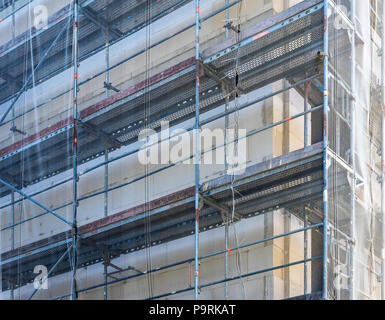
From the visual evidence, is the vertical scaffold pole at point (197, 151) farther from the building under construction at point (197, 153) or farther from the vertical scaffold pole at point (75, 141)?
the vertical scaffold pole at point (75, 141)

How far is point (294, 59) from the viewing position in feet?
36.4

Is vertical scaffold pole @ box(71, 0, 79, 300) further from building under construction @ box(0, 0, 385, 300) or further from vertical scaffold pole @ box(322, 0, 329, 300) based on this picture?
vertical scaffold pole @ box(322, 0, 329, 300)

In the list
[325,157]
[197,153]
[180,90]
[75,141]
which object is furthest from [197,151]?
[75,141]

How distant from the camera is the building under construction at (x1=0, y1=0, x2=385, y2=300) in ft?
34.7

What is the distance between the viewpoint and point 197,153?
36.2ft

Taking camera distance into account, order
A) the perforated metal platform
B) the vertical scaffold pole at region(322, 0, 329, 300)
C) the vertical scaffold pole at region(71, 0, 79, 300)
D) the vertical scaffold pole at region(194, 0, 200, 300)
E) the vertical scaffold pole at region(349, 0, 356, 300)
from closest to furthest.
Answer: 1. the vertical scaffold pole at region(322, 0, 329, 300)
2. the vertical scaffold pole at region(349, 0, 356, 300)
3. the vertical scaffold pole at region(194, 0, 200, 300)
4. the perforated metal platform
5. the vertical scaffold pole at region(71, 0, 79, 300)

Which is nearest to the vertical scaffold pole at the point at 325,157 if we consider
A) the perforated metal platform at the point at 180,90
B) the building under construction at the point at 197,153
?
the building under construction at the point at 197,153

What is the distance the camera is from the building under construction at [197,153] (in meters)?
10.6

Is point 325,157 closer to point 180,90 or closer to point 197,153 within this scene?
point 197,153

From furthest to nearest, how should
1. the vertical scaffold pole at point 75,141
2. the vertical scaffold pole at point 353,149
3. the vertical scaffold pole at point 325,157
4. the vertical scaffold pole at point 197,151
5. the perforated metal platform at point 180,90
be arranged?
the vertical scaffold pole at point 75,141, the perforated metal platform at point 180,90, the vertical scaffold pole at point 197,151, the vertical scaffold pole at point 353,149, the vertical scaffold pole at point 325,157

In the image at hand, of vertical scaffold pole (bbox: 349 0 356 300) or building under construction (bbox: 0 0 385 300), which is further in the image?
building under construction (bbox: 0 0 385 300)

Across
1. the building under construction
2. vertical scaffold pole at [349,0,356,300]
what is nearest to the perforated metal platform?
the building under construction

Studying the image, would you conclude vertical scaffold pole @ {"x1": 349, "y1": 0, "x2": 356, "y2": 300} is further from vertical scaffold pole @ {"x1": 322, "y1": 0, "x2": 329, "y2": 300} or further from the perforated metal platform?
vertical scaffold pole @ {"x1": 322, "y1": 0, "x2": 329, "y2": 300}

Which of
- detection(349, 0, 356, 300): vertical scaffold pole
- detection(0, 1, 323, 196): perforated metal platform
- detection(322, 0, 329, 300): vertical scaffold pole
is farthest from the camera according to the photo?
detection(0, 1, 323, 196): perforated metal platform
